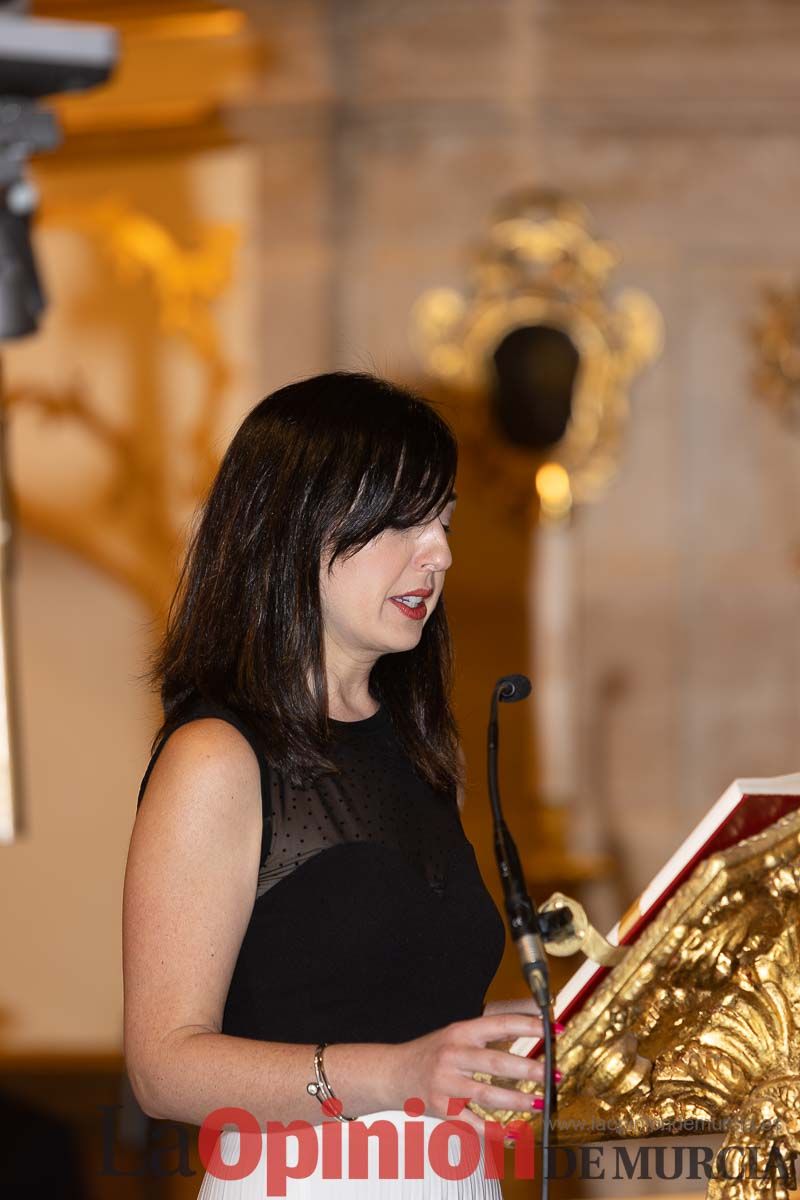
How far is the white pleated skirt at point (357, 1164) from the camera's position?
84.7 inches

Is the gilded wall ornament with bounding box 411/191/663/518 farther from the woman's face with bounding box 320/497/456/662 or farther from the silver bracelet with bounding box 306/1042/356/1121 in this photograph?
the silver bracelet with bounding box 306/1042/356/1121

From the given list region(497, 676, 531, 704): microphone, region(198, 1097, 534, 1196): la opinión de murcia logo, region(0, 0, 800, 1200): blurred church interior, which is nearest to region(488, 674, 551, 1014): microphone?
region(497, 676, 531, 704): microphone

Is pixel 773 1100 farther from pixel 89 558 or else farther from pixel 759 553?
pixel 89 558

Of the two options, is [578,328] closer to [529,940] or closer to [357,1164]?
[357,1164]

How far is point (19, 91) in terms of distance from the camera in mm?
1809

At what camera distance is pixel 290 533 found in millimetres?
2205

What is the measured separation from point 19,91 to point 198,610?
0.74m

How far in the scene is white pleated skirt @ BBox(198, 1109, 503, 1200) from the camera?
2.15 metres

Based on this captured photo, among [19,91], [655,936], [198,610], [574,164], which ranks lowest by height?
[655,936]

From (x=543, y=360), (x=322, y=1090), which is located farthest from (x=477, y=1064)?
(x=543, y=360)

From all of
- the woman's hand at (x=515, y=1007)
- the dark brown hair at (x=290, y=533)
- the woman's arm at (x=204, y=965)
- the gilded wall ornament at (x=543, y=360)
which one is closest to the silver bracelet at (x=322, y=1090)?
the woman's arm at (x=204, y=965)

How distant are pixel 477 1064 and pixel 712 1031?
38 cm

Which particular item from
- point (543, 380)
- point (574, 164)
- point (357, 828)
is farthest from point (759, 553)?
point (357, 828)

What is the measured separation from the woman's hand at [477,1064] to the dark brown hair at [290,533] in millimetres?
536
